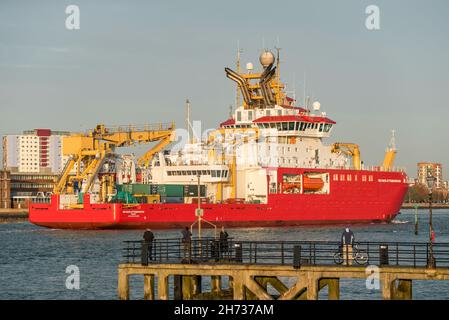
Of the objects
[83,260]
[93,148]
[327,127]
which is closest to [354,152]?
[327,127]

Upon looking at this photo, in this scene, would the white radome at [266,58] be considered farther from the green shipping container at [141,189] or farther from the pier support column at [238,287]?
the pier support column at [238,287]

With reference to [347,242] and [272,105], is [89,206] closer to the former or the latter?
[272,105]

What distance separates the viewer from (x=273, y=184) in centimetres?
10206

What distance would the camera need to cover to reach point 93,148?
10019cm

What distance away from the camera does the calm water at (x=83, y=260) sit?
45.5m

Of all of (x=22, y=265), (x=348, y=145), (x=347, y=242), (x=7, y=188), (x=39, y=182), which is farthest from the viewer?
(x=39, y=182)

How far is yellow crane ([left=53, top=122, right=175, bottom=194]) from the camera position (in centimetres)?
9706

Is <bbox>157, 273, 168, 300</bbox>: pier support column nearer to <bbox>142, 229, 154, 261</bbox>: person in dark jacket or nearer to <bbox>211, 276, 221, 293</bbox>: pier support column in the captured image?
<bbox>142, 229, 154, 261</bbox>: person in dark jacket

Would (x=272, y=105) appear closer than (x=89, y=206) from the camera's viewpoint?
No

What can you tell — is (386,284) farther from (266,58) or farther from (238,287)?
(266,58)

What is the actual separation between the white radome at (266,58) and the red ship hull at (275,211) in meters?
15.3

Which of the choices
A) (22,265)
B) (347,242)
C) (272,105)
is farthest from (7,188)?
(347,242)

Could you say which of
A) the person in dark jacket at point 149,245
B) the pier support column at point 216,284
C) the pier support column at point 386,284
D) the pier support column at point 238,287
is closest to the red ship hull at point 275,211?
the person in dark jacket at point 149,245
